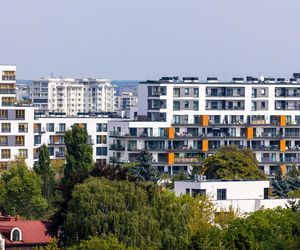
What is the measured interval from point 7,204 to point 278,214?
3262 cm

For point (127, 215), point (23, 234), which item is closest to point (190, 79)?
point (23, 234)

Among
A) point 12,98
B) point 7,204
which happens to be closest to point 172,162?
point 12,98

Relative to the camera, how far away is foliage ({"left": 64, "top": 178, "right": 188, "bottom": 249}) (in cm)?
9369

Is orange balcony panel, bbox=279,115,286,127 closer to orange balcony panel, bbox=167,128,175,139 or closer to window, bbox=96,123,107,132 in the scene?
orange balcony panel, bbox=167,128,175,139

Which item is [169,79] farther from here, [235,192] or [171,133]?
[235,192]

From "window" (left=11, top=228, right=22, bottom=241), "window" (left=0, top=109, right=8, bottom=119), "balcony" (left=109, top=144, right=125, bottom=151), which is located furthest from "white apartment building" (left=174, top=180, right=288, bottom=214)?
"balcony" (left=109, top=144, right=125, bottom=151)

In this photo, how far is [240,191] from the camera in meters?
123

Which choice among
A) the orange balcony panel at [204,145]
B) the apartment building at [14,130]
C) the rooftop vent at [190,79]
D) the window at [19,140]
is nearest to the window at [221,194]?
the apartment building at [14,130]

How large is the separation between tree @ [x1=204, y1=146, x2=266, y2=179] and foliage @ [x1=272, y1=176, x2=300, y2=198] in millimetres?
1362

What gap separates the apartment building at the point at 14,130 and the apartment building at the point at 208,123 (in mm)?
10416

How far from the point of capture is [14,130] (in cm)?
16388

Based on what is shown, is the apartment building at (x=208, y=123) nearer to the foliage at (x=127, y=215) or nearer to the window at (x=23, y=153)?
the window at (x=23, y=153)

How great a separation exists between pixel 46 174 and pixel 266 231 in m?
45.7

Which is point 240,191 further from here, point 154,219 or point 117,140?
point 117,140
